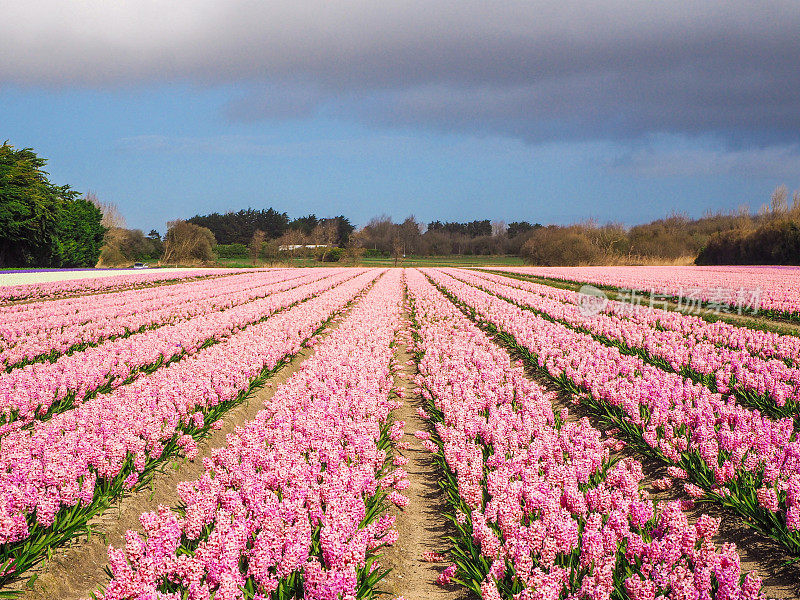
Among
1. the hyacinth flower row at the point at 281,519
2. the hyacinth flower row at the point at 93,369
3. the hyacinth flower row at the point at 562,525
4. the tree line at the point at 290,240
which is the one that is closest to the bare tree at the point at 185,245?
the tree line at the point at 290,240

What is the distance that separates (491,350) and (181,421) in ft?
18.6

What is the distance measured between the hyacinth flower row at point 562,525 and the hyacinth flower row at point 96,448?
9.40 ft

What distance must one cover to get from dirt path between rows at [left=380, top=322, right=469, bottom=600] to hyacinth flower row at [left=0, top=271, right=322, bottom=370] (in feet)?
25.3

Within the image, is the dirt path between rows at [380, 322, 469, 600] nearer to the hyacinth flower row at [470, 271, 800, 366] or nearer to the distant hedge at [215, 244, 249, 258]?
the hyacinth flower row at [470, 271, 800, 366]

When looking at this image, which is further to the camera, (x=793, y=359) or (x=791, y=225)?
(x=791, y=225)

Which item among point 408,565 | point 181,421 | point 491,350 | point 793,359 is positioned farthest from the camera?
point 491,350

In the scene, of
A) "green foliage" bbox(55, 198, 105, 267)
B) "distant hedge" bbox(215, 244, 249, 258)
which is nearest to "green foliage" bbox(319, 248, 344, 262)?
"distant hedge" bbox(215, 244, 249, 258)

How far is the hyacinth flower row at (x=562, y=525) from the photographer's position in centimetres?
300

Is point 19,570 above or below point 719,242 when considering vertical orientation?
below

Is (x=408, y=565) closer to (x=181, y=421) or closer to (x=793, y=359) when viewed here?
(x=181, y=421)

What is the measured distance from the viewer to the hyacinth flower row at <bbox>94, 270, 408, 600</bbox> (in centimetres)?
303

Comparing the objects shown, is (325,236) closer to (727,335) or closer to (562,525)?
(727,335)

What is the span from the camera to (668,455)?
5.15m

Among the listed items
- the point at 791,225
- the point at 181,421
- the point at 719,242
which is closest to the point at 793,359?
the point at 181,421
